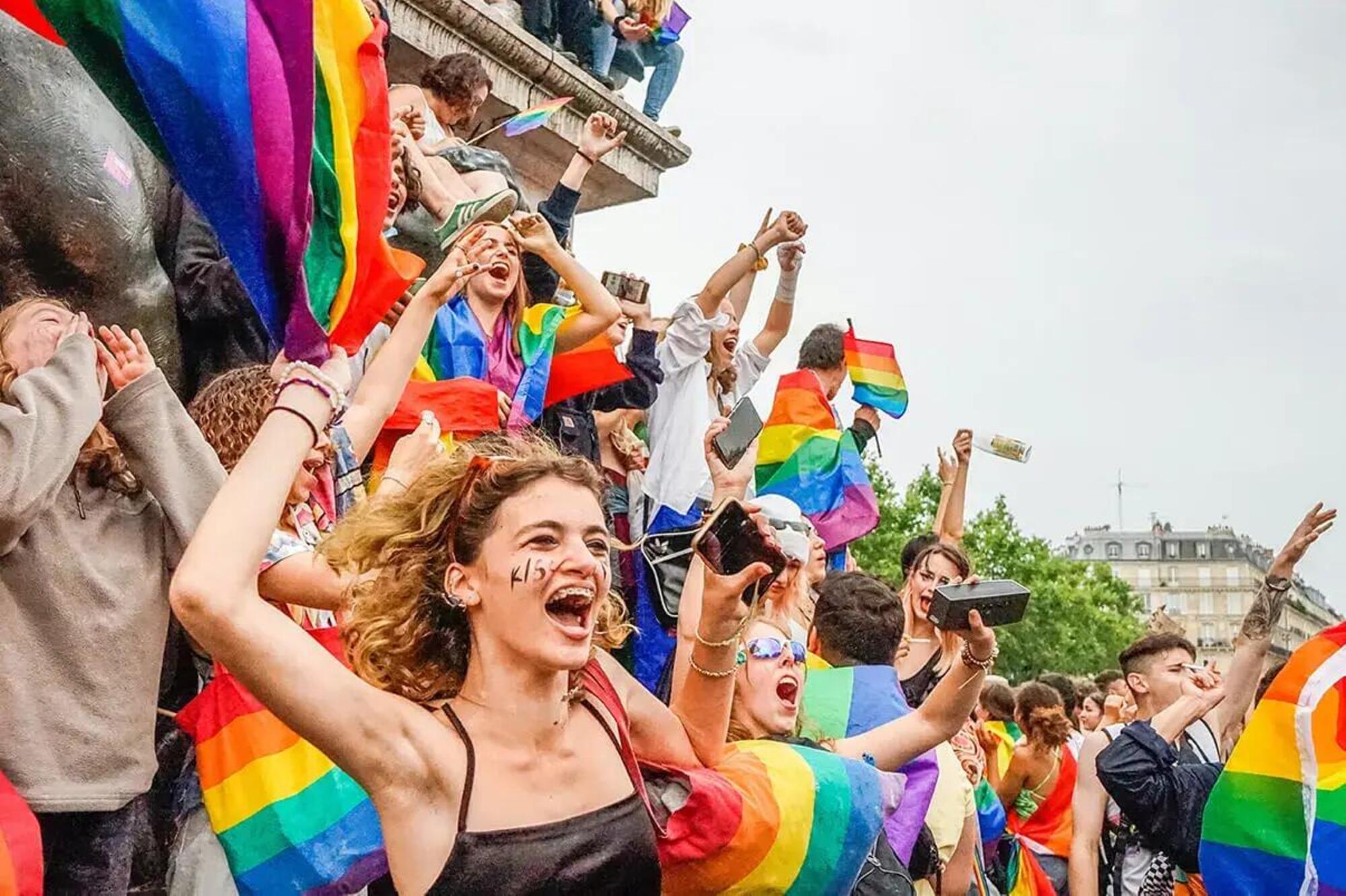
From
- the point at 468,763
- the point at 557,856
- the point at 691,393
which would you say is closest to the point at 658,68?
the point at 691,393

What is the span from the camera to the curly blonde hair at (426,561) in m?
2.68

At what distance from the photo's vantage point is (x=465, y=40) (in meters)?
6.69

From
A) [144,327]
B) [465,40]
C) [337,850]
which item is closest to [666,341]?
[465,40]

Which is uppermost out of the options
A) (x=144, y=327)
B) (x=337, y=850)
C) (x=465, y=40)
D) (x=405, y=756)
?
(x=465, y=40)

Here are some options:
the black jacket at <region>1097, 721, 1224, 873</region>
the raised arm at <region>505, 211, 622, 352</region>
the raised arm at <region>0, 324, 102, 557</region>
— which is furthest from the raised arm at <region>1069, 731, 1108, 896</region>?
the raised arm at <region>0, 324, 102, 557</region>

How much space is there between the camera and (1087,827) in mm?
5457

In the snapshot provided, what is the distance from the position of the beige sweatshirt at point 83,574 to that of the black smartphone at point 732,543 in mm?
1071

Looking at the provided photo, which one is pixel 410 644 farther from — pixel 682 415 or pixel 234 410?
pixel 682 415

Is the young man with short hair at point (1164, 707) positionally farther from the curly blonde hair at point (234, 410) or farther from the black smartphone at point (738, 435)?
the curly blonde hair at point (234, 410)

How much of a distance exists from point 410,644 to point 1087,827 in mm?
3626

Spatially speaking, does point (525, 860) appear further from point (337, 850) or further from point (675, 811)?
point (337, 850)

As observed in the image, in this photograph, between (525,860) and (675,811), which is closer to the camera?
(525,860)

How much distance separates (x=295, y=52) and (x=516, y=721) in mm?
1575

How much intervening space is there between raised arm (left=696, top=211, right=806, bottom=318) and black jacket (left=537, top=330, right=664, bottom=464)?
46 cm
